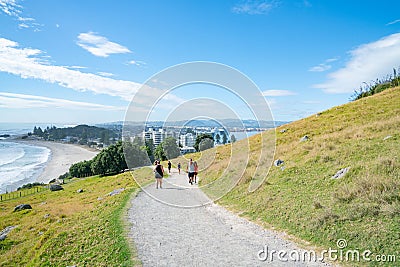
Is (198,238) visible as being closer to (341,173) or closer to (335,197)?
(335,197)

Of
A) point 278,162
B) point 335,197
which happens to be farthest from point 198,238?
point 278,162

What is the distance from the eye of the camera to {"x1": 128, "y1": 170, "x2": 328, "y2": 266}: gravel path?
8727mm

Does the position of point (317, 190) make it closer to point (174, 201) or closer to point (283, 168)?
point (283, 168)

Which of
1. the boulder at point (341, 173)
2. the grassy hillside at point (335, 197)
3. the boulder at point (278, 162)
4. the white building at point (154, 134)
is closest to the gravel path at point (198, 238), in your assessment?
the grassy hillside at point (335, 197)

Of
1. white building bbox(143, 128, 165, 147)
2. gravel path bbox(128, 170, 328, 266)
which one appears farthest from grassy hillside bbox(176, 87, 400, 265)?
white building bbox(143, 128, 165, 147)

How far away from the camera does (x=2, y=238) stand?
22.0 m

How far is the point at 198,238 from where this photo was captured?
34.8 ft

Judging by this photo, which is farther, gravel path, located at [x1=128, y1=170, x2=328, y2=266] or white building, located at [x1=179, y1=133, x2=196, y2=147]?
white building, located at [x1=179, y1=133, x2=196, y2=147]

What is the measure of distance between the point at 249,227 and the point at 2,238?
21.4 m

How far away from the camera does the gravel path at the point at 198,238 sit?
8.73 metres

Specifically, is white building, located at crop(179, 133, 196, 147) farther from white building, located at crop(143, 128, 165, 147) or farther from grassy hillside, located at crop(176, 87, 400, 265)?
grassy hillside, located at crop(176, 87, 400, 265)

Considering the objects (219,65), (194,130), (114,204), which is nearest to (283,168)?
(194,130)

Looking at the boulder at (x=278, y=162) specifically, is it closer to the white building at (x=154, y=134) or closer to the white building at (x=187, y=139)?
the white building at (x=187, y=139)

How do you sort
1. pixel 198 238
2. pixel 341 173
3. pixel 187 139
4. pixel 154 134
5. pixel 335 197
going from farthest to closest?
pixel 187 139, pixel 154 134, pixel 341 173, pixel 335 197, pixel 198 238
